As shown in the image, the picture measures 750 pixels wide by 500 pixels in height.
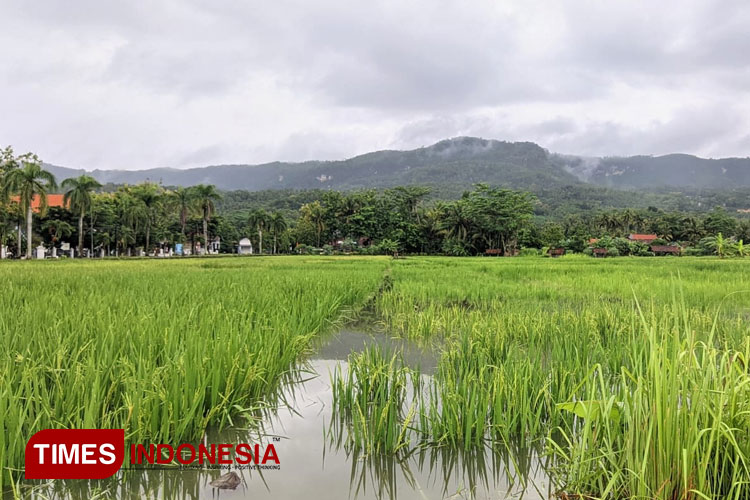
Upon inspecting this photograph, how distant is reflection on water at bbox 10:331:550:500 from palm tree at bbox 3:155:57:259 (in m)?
30.8

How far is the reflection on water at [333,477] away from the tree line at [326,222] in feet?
102

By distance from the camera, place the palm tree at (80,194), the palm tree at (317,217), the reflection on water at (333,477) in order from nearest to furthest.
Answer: the reflection on water at (333,477), the palm tree at (80,194), the palm tree at (317,217)

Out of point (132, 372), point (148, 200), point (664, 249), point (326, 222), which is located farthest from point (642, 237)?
point (132, 372)

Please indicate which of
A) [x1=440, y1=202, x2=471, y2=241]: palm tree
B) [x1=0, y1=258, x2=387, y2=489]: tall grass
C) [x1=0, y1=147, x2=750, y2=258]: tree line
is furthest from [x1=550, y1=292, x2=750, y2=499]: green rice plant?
[x1=440, y1=202, x2=471, y2=241]: palm tree

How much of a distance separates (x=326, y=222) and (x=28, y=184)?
1097 inches

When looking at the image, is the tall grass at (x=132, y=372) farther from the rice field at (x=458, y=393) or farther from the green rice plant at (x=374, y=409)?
the green rice plant at (x=374, y=409)

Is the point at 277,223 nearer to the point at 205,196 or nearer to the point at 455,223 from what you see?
the point at 205,196

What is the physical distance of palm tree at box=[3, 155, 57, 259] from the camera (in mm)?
24953

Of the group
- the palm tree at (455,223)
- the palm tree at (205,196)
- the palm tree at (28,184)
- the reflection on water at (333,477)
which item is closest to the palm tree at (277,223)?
the palm tree at (205,196)

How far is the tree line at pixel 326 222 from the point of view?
3114 centimetres

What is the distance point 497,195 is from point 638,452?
1546 inches

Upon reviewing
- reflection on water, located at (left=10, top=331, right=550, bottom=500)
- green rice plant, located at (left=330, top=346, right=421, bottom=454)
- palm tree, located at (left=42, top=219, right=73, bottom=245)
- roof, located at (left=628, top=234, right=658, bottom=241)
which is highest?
palm tree, located at (left=42, top=219, right=73, bottom=245)

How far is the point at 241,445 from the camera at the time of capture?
73.6 inches

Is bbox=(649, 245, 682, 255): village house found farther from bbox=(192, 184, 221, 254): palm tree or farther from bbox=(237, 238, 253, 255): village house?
bbox=(237, 238, 253, 255): village house
